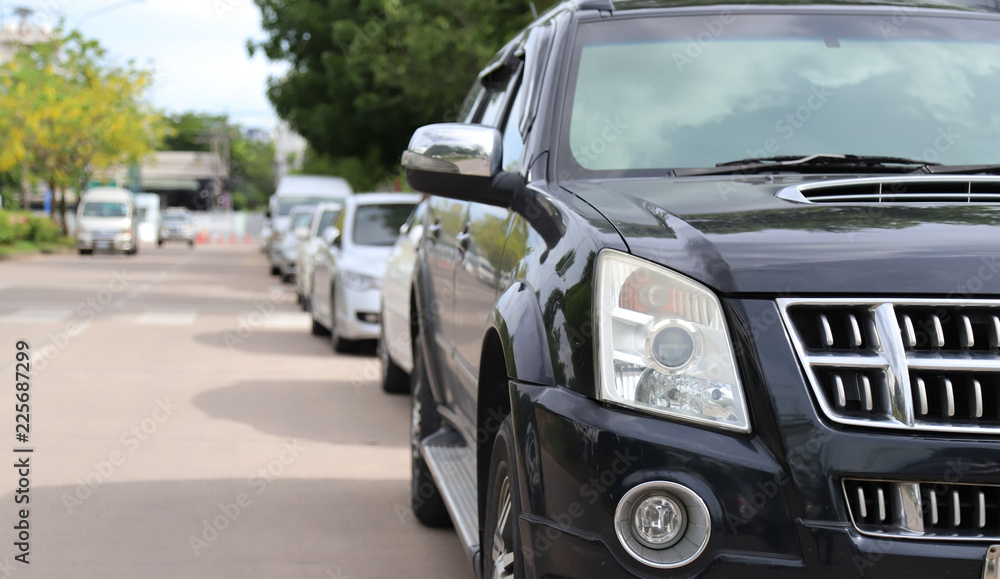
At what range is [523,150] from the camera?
3789mm

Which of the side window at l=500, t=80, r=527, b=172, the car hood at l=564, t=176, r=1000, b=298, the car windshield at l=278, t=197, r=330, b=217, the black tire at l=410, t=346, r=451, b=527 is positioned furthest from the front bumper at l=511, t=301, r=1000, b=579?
the car windshield at l=278, t=197, r=330, b=217

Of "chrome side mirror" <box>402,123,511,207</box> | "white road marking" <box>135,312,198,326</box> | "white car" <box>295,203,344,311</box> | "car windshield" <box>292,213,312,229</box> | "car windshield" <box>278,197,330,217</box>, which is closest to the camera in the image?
"chrome side mirror" <box>402,123,511,207</box>

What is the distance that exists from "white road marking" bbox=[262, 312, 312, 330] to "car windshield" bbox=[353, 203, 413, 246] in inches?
108

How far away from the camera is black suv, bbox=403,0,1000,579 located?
2.39m

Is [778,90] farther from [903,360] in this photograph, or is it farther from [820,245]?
[903,360]

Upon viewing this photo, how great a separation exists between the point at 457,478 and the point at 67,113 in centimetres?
4479

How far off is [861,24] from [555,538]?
2242mm

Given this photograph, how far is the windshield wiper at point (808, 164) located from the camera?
11.3ft

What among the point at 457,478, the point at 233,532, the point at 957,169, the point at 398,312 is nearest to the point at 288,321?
the point at 398,312

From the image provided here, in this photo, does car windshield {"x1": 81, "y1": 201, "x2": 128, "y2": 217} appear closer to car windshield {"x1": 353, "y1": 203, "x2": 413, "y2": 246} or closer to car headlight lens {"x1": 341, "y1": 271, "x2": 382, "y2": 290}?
car windshield {"x1": 353, "y1": 203, "x2": 413, "y2": 246}

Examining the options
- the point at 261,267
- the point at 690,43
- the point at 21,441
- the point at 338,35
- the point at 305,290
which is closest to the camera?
the point at 690,43

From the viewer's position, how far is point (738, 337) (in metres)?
2.50

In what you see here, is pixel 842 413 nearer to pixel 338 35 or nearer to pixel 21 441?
pixel 21 441

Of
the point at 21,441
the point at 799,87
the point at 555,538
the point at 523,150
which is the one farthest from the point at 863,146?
the point at 21,441
